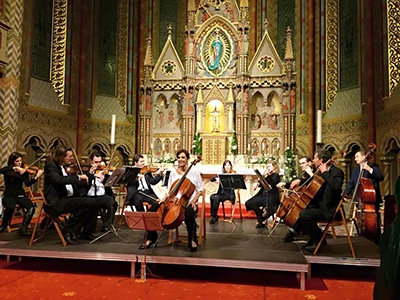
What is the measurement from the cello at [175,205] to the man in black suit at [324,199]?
4.89 ft

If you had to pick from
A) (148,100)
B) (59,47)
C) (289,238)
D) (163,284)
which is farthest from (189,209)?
(59,47)

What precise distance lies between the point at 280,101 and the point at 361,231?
643cm

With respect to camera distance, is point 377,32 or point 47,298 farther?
Result: point 377,32

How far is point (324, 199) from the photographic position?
4555mm

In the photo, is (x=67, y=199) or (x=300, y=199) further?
(x=67, y=199)

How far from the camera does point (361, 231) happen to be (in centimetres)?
569

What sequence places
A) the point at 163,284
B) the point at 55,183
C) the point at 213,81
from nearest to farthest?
1. the point at 163,284
2. the point at 55,183
3. the point at 213,81

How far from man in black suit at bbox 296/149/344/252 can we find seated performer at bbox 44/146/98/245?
2.92 m

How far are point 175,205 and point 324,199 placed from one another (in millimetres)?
1875

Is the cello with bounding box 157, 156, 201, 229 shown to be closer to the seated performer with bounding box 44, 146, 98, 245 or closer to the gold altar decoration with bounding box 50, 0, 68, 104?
the seated performer with bounding box 44, 146, 98, 245

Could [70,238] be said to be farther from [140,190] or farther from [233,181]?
[233,181]

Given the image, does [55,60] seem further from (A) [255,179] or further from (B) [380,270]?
→ (B) [380,270]

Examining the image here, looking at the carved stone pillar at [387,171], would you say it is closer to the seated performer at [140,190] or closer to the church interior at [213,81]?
the church interior at [213,81]

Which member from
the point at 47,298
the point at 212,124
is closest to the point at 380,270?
the point at 47,298
